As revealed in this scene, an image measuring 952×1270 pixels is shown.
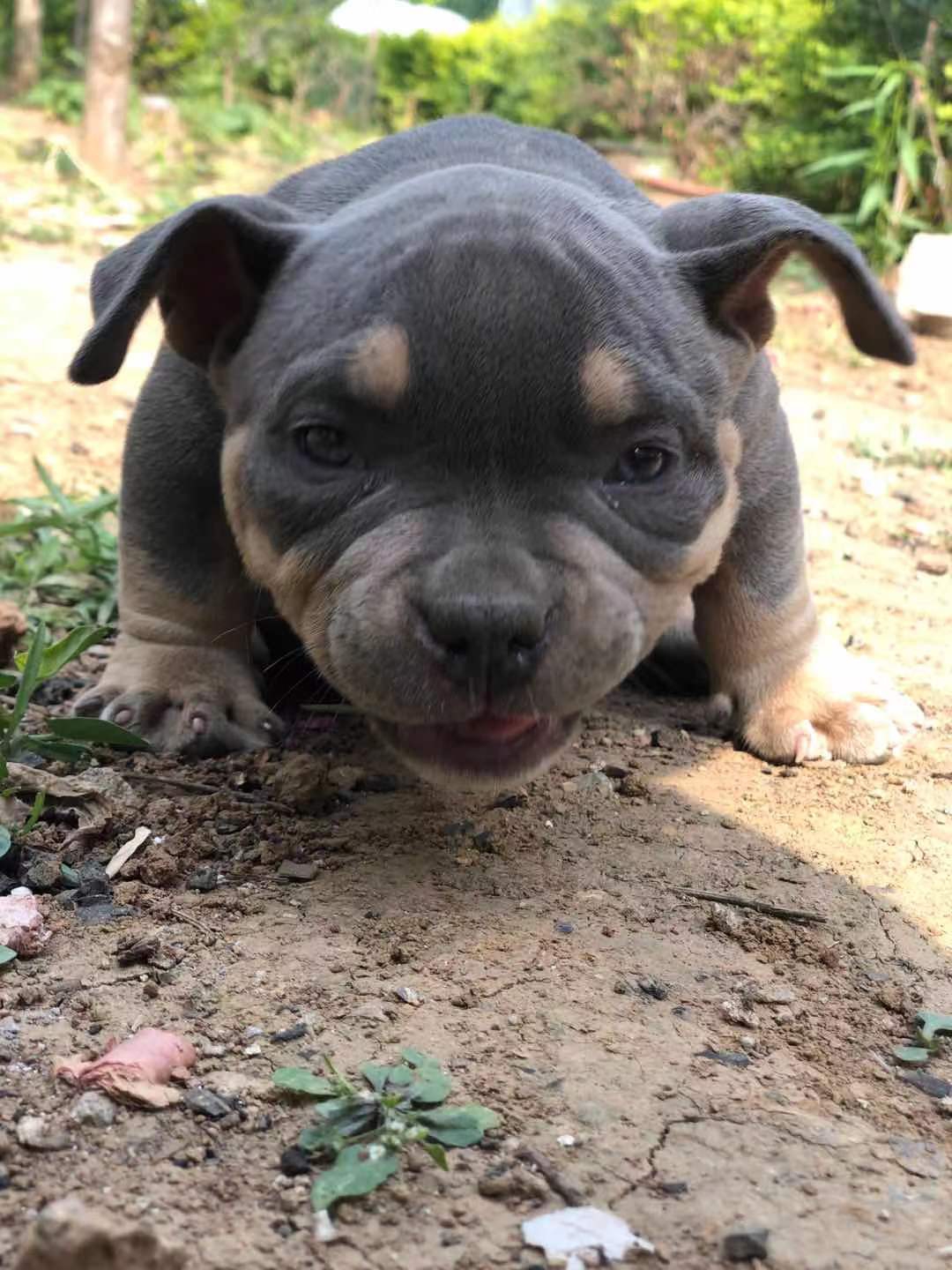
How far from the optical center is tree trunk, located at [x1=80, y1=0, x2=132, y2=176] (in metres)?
15.4

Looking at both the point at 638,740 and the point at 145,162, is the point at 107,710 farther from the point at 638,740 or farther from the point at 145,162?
the point at 145,162

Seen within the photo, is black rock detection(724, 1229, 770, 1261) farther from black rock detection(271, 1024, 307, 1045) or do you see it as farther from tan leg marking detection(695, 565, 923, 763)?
tan leg marking detection(695, 565, 923, 763)

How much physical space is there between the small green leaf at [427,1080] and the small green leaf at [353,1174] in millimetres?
191

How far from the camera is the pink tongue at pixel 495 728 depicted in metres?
3.91

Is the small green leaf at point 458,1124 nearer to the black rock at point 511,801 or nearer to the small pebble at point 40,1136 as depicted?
the small pebble at point 40,1136

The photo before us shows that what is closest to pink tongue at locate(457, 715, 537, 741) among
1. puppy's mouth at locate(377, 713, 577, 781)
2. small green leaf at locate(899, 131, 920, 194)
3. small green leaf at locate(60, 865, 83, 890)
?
puppy's mouth at locate(377, 713, 577, 781)

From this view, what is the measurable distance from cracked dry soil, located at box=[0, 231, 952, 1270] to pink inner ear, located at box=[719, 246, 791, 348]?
4.81 ft

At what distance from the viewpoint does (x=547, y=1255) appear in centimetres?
253

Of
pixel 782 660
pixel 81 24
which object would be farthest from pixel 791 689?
pixel 81 24

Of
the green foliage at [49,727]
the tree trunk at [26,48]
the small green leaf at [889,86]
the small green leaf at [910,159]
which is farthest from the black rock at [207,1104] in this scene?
the tree trunk at [26,48]

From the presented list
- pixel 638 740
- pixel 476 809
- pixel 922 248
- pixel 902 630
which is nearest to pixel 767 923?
pixel 476 809

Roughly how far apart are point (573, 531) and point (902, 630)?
326 centimetres

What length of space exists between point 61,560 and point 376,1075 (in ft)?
13.5

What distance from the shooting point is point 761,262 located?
4.41 meters
